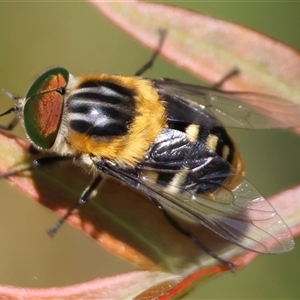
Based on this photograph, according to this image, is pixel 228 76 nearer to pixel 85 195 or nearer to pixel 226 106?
pixel 226 106

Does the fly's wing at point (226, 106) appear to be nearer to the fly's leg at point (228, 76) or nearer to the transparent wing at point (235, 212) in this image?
the fly's leg at point (228, 76)

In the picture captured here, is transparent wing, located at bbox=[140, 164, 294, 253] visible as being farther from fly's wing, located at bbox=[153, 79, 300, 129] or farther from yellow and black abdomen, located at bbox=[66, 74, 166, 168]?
fly's wing, located at bbox=[153, 79, 300, 129]

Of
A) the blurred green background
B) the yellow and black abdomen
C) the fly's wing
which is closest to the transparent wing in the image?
the yellow and black abdomen

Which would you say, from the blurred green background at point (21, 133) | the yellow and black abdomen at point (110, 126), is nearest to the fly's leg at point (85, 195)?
the yellow and black abdomen at point (110, 126)

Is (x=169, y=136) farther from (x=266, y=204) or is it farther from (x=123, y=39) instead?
(x=123, y=39)

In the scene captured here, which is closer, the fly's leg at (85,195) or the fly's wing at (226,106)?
the fly's leg at (85,195)

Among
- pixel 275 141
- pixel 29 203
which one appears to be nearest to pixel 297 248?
pixel 275 141

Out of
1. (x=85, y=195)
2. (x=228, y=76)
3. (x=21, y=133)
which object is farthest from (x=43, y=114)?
(x=21, y=133)
